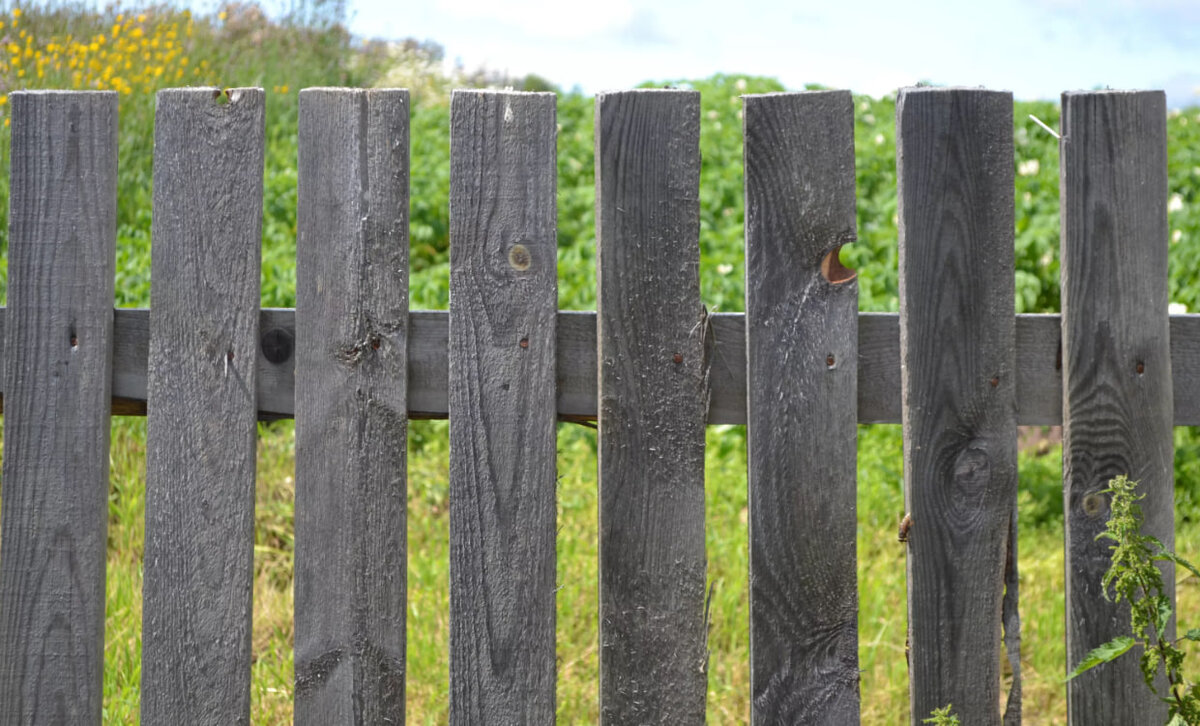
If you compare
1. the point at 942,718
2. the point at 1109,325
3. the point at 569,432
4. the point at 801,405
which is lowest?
the point at 942,718

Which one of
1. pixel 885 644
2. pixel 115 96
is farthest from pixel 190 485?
pixel 885 644

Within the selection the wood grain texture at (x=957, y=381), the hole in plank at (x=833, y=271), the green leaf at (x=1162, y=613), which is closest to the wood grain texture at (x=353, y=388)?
the hole in plank at (x=833, y=271)

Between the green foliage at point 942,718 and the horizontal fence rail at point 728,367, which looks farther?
the horizontal fence rail at point 728,367

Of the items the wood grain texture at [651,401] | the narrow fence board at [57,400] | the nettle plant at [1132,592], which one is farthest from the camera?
the narrow fence board at [57,400]

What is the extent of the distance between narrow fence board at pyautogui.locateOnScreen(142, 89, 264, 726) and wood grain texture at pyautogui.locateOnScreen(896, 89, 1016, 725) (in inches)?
43.1

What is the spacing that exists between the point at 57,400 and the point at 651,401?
102 cm

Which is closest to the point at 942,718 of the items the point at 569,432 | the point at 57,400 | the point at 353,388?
the point at 353,388

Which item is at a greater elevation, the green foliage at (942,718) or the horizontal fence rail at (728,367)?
the horizontal fence rail at (728,367)

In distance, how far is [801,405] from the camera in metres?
1.65

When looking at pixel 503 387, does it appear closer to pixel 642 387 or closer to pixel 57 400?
pixel 642 387

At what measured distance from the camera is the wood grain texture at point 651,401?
1.63 meters

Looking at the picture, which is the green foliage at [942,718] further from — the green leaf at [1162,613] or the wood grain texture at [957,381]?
the green leaf at [1162,613]

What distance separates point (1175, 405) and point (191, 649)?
1.73m

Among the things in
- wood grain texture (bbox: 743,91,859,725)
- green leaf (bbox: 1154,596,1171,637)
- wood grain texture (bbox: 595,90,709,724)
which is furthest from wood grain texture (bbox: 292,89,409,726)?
green leaf (bbox: 1154,596,1171,637)
